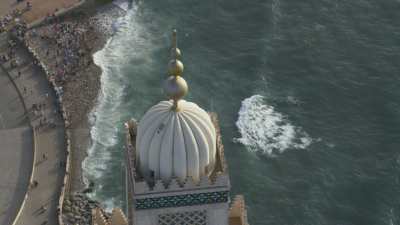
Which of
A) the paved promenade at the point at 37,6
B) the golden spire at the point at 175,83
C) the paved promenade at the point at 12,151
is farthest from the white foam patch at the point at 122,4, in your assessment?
the golden spire at the point at 175,83

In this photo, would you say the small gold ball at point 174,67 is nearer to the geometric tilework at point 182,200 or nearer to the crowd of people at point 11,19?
the geometric tilework at point 182,200

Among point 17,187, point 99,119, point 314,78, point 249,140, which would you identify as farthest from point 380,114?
point 17,187

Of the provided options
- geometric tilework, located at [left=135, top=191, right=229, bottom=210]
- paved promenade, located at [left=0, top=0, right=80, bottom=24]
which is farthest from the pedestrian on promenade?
geometric tilework, located at [left=135, top=191, right=229, bottom=210]

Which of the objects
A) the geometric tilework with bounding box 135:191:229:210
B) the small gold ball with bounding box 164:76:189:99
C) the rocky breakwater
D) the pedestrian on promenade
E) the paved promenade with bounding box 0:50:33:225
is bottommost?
the rocky breakwater

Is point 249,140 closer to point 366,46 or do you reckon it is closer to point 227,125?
point 227,125

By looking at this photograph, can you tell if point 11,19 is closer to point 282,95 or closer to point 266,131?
point 282,95

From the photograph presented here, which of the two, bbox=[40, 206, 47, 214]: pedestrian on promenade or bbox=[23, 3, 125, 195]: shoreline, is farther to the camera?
bbox=[23, 3, 125, 195]: shoreline

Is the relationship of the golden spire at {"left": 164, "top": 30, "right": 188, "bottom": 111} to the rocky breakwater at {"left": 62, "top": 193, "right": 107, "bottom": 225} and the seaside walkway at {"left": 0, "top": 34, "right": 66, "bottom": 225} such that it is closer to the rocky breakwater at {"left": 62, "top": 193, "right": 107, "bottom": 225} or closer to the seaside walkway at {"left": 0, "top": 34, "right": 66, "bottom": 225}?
the seaside walkway at {"left": 0, "top": 34, "right": 66, "bottom": 225}
